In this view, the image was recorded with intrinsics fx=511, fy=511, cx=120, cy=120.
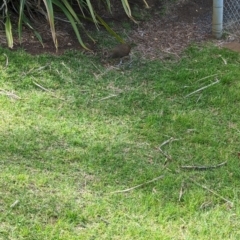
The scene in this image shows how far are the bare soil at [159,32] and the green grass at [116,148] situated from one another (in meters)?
0.23

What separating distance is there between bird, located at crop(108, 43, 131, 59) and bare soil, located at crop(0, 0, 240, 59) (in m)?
0.18

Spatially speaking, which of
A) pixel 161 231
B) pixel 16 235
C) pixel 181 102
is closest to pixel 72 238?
pixel 16 235

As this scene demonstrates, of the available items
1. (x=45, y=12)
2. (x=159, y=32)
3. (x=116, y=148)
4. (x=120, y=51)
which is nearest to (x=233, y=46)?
(x=159, y=32)

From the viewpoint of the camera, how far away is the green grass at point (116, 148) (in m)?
2.81

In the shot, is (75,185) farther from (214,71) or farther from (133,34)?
(133,34)

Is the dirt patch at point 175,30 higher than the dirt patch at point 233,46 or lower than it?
higher

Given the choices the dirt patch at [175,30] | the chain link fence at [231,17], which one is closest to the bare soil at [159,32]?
the dirt patch at [175,30]

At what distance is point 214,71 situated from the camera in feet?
14.9

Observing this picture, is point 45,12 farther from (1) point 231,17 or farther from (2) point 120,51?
(1) point 231,17

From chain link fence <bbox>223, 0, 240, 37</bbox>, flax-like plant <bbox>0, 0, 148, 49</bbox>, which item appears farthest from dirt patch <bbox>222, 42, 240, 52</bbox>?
flax-like plant <bbox>0, 0, 148, 49</bbox>

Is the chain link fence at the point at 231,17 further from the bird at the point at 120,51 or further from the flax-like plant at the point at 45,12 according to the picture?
the bird at the point at 120,51

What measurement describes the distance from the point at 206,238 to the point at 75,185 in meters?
0.83

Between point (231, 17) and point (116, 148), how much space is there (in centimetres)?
283

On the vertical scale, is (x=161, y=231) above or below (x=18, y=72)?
below
